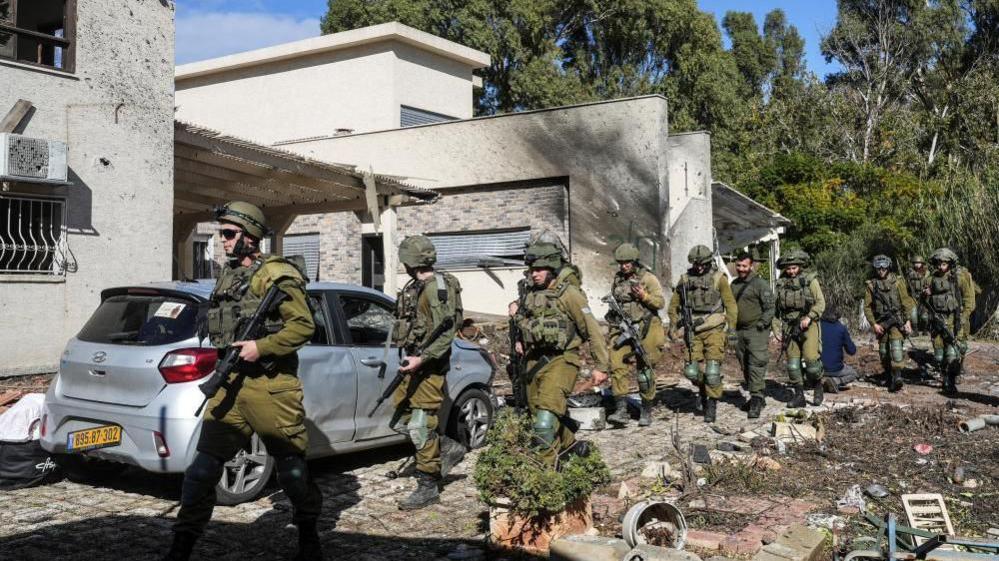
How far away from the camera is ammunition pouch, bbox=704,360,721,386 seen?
9102 mm

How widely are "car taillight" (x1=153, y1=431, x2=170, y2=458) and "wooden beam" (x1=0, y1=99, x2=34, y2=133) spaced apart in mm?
5096

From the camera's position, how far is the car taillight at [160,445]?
17.3 ft

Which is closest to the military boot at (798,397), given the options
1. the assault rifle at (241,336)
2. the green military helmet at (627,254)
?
the green military helmet at (627,254)

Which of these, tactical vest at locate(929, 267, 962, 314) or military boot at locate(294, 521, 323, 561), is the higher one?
tactical vest at locate(929, 267, 962, 314)

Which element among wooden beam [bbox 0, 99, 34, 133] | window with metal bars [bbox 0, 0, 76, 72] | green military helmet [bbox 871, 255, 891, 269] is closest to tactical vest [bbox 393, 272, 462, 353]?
wooden beam [bbox 0, 99, 34, 133]

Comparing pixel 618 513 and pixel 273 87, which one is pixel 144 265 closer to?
pixel 618 513

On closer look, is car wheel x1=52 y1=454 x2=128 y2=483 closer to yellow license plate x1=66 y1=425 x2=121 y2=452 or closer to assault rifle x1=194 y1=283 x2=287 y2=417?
yellow license plate x1=66 y1=425 x2=121 y2=452

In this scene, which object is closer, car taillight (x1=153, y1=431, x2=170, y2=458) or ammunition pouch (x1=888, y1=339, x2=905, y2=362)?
car taillight (x1=153, y1=431, x2=170, y2=458)

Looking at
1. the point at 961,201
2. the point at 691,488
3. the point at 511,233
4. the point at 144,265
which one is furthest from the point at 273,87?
the point at 691,488

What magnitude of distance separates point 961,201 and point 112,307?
18.0m

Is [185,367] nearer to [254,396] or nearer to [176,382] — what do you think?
[176,382]

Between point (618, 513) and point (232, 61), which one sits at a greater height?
point (232, 61)

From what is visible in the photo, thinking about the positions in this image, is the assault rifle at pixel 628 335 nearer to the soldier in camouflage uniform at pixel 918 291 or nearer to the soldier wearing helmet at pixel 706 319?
the soldier wearing helmet at pixel 706 319

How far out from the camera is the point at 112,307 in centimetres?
589
